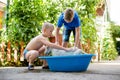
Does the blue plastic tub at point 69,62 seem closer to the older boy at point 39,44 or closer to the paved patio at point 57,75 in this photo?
the paved patio at point 57,75

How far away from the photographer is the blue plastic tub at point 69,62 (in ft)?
17.8

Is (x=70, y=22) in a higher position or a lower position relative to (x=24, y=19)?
lower

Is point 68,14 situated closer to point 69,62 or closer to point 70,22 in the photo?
point 70,22

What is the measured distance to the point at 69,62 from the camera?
5.53 metres

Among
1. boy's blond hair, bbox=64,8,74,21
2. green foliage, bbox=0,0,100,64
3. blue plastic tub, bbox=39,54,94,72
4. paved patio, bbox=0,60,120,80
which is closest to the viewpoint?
→ paved patio, bbox=0,60,120,80

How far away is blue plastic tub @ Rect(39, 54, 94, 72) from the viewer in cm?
543

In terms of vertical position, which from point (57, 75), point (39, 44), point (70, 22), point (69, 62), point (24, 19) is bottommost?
point (57, 75)

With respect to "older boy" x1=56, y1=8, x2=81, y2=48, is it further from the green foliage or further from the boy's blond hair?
the green foliage

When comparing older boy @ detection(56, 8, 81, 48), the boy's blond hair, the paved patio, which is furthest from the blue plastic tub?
the boy's blond hair

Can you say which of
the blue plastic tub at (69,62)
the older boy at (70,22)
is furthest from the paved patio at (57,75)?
the older boy at (70,22)

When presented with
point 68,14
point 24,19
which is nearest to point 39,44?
point 68,14

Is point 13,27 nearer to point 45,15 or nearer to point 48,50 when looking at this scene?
point 45,15

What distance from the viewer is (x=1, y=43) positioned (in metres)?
8.86

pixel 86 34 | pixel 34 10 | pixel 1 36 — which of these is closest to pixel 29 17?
pixel 34 10
